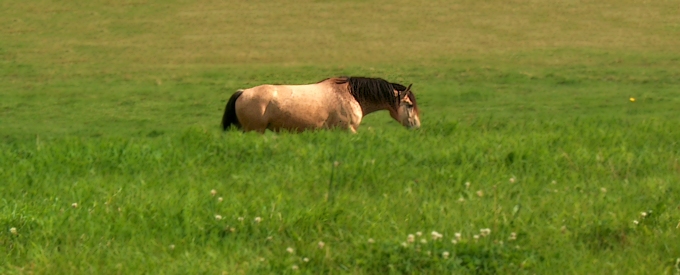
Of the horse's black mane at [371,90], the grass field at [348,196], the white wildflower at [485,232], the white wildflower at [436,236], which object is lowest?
the horse's black mane at [371,90]

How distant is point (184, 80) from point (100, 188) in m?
13.0

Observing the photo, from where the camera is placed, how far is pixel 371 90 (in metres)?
10.4

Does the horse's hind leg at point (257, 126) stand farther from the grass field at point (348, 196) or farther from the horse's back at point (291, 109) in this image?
the grass field at point (348, 196)

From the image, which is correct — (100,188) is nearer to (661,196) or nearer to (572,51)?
(661,196)

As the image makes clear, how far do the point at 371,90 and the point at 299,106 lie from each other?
88 centimetres

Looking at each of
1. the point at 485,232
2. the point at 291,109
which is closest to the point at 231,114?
the point at 291,109

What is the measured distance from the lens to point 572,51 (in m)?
21.5

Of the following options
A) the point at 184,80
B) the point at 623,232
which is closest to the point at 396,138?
the point at 623,232

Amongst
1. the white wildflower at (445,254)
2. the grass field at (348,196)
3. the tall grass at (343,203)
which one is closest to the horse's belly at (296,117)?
the grass field at (348,196)

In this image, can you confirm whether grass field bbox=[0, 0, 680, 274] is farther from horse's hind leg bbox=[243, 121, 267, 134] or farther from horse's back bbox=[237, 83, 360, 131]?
horse's hind leg bbox=[243, 121, 267, 134]

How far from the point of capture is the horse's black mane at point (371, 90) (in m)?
10.3

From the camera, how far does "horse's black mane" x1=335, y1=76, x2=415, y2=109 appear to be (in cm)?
1033

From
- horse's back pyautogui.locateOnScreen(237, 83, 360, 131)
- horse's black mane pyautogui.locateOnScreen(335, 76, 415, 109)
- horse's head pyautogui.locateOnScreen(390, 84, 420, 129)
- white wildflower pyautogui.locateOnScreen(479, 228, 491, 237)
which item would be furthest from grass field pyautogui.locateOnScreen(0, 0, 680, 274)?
horse's back pyautogui.locateOnScreen(237, 83, 360, 131)

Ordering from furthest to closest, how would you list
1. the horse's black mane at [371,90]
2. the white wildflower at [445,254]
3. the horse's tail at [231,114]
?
1. the horse's black mane at [371,90]
2. the horse's tail at [231,114]
3. the white wildflower at [445,254]
